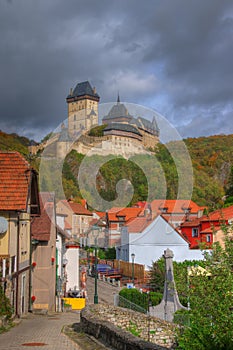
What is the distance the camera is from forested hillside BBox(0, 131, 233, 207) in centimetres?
2858

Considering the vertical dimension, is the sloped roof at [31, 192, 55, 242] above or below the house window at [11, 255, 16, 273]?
above

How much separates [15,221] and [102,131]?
2108 inches

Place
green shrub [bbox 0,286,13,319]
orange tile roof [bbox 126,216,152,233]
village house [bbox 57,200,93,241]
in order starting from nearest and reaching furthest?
green shrub [bbox 0,286,13,319], orange tile roof [bbox 126,216,152,233], village house [bbox 57,200,93,241]

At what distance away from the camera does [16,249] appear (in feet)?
64.1

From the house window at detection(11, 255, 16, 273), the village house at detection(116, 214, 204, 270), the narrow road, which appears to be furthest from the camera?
the village house at detection(116, 214, 204, 270)

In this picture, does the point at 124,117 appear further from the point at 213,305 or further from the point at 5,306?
the point at 213,305

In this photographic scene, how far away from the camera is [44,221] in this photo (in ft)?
88.1

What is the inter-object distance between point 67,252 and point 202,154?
82170mm

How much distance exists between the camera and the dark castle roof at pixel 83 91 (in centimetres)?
15375

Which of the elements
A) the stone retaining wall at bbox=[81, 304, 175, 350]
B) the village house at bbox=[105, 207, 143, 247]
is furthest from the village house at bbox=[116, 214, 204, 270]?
the stone retaining wall at bbox=[81, 304, 175, 350]

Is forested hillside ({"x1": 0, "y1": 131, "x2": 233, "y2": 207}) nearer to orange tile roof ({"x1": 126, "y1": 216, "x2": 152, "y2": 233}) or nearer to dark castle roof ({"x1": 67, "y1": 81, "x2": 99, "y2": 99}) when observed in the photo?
orange tile roof ({"x1": 126, "y1": 216, "x2": 152, "y2": 233})

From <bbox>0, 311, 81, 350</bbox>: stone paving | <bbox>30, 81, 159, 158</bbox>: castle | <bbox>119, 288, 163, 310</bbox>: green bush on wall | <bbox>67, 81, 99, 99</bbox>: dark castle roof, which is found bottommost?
<bbox>119, 288, 163, 310</bbox>: green bush on wall

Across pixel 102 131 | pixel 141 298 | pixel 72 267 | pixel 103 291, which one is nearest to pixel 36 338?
pixel 141 298

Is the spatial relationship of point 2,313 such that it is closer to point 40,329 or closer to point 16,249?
point 40,329
